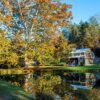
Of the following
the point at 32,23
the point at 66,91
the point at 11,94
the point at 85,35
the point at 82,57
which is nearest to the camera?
the point at 11,94

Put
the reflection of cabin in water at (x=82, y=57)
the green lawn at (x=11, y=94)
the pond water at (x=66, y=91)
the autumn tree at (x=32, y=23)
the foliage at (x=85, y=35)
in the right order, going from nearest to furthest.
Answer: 1. the green lawn at (x=11, y=94)
2. the pond water at (x=66, y=91)
3. the autumn tree at (x=32, y=23)
4. the reflection of cabin in water at (x=82, y=57)
5. the foliage at (x=85, y=35)

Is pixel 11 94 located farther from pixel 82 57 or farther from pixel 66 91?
pixel 82 57

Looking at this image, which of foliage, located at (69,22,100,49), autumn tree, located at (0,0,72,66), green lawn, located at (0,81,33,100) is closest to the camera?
green lawn, located at (0,81,33,100)

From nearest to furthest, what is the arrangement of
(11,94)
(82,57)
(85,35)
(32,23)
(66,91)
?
(11,94) < (66,91) < (32,23) < (82,57) < (85,35)

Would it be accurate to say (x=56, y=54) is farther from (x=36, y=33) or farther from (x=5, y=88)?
(x=5, y=88)

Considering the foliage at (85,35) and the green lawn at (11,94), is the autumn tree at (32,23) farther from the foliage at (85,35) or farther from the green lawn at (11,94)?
the foliage at (85,35)

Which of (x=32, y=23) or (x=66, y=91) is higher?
(x=32, y=23)

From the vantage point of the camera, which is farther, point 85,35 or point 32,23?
point 85,35

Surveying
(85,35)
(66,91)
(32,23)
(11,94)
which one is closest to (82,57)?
(85,35)

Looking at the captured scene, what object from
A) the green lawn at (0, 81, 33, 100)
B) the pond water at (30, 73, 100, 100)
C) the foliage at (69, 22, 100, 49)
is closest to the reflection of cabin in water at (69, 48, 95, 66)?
the foliage at (69, 22, 100, 49)

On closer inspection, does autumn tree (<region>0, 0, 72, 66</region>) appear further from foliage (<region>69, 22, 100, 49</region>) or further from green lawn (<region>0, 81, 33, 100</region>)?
foliage (<region>69, 22, 100, 49</region>)

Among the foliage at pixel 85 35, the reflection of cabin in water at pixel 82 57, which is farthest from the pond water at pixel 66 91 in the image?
the foliage at pixel 85 35

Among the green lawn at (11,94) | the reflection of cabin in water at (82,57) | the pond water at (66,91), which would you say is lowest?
the pond water at (66,91)

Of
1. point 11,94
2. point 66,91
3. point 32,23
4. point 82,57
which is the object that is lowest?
point 66,91
